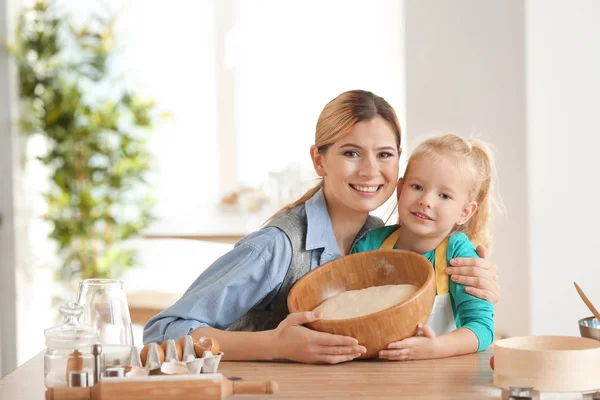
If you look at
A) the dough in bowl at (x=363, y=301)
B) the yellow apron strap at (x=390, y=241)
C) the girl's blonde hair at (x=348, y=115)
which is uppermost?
the girl's blonde hair at (x=348, y=115)

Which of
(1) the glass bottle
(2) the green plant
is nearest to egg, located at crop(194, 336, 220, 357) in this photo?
(1) the glass bottle

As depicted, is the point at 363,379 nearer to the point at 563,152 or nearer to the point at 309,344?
the point at 309,344

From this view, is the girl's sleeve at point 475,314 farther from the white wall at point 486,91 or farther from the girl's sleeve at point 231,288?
the white wall at point 486,91

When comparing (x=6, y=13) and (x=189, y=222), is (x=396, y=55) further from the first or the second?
(x=6, y=13)

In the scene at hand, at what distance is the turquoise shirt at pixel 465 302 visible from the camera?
1521 millimetres

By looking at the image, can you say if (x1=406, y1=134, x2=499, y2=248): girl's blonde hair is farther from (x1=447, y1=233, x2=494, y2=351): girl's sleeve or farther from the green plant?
the green plant

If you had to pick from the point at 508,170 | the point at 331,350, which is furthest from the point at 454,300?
the point at 508,170

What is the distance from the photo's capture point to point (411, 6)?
2.97 m

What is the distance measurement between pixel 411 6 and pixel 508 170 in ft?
2.33

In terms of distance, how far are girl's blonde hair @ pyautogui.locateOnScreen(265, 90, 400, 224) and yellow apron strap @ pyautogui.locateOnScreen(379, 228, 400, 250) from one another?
0.63ft

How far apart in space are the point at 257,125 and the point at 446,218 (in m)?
3.98

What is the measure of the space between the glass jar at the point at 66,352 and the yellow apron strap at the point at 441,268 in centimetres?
70

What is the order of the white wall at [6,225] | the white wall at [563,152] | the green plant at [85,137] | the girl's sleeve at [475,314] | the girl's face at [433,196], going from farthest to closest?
the green plant at [85,137]
the white wall at [6,225]
the white wall at [563,152]
the girl's face at [433,196]
the girl's sleeve at [475,314]

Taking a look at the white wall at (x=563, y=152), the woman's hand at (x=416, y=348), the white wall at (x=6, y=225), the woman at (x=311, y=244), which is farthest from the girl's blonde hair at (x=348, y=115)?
the white wall at (x=6, y=225)
